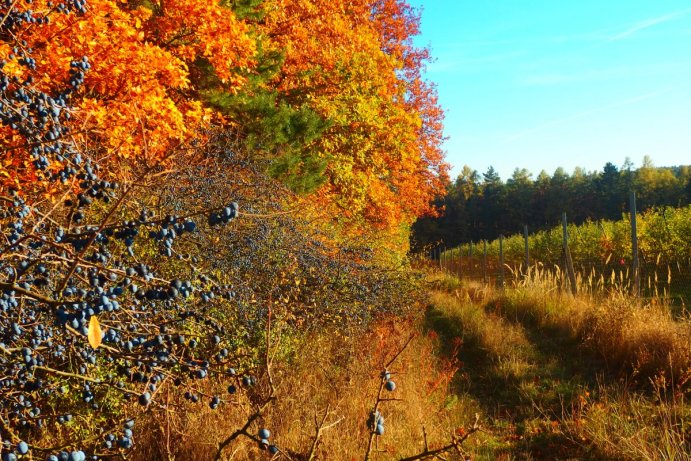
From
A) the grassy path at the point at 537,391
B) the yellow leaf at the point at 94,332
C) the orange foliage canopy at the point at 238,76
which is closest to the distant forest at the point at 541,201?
the orange foliage canopy at the point at 238,76

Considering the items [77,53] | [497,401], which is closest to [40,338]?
[497,401]

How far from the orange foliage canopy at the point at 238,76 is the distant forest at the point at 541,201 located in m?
53.9

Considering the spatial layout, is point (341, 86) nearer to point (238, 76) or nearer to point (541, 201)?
point (238, 76)

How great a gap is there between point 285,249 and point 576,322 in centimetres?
499

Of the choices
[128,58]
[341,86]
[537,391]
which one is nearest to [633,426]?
[537,391]

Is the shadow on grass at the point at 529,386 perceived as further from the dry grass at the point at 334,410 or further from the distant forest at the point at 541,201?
the distant forest at the point at 541,201

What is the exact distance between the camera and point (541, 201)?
84.8 m

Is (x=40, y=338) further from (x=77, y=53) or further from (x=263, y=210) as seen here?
(x=77, y=53)

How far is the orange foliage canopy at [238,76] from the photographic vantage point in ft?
19.1

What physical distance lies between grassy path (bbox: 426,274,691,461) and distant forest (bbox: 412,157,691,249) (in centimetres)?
6269

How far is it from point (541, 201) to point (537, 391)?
84.7 meters

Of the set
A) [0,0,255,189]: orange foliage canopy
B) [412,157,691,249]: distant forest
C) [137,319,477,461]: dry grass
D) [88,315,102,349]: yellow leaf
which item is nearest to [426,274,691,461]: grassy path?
[137,319,477,461]: dry grass

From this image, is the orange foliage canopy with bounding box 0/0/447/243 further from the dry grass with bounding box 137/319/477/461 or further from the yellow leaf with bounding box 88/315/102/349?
the dry grass with bounding box 137/319/477/461

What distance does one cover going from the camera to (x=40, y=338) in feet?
6.93
